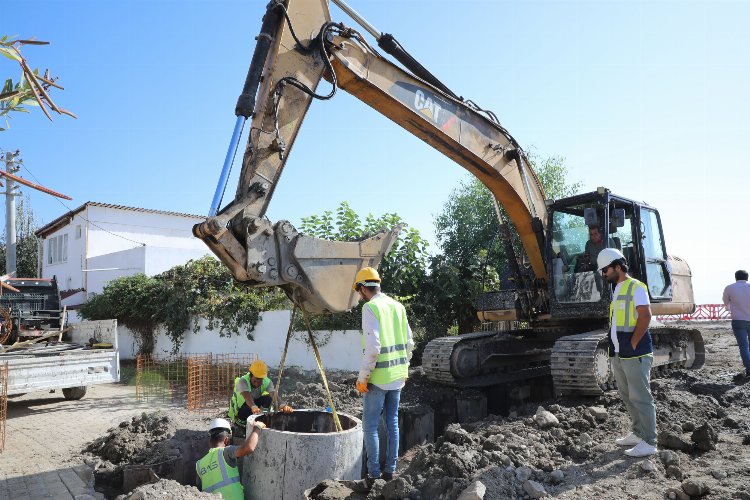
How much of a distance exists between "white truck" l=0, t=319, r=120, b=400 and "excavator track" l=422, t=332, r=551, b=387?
554cm

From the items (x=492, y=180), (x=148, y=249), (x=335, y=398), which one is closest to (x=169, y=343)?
(x=148, y=249)

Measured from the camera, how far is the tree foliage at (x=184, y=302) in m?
14.3

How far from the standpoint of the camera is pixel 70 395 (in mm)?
10508

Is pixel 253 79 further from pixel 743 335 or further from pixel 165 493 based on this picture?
pixel 743 335

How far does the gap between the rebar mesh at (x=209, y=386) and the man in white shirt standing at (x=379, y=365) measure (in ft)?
16.5

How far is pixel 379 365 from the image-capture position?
15.5 feet

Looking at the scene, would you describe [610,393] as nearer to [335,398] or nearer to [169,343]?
[335,398]

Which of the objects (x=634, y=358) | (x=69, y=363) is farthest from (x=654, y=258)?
(x=69, y=363)

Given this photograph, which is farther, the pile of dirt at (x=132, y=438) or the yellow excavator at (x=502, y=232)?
the pile of dirt at (x=132, y=438)

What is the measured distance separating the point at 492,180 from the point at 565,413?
318cm

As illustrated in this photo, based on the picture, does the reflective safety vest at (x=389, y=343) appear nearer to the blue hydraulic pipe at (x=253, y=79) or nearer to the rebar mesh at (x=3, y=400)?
the blue hydraulic pipe at (x=253, y=79)

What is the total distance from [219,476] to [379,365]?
1.62 m

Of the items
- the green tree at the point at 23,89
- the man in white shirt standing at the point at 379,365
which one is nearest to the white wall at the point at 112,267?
the man in white shirt standing at the point at 379,365

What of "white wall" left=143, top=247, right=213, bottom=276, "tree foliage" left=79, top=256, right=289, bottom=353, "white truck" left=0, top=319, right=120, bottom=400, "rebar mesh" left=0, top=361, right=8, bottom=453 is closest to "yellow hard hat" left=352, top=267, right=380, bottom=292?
"rebar mesh" left=0, top=361, right=8, bottom=453
